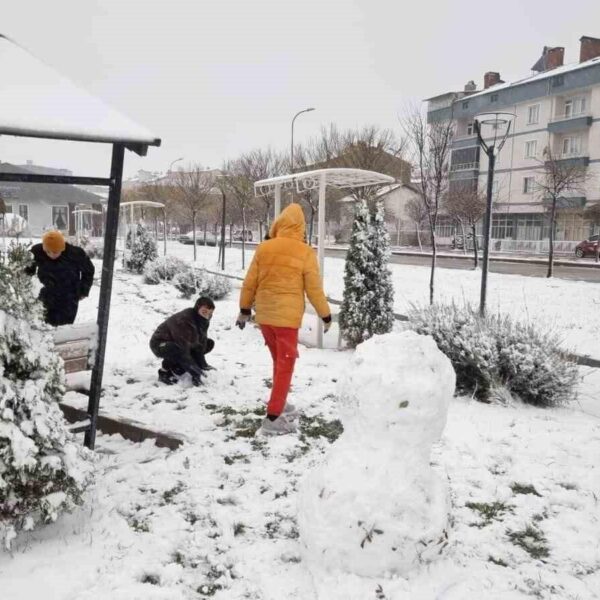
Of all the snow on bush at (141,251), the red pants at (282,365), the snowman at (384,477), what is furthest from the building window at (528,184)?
the snowman at (384,477)

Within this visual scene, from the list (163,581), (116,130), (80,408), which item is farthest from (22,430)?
(80,408)

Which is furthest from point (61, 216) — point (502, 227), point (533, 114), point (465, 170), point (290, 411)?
point (533, 114)

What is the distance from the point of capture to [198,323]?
18.6 feet

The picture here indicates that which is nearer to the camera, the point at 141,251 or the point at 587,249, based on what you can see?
the point at 141,251

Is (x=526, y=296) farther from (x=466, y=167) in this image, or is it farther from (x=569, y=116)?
(x=466, y=167)

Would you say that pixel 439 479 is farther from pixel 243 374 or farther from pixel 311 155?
pixel 311 155

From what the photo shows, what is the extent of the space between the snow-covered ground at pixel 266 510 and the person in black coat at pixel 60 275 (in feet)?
3.04

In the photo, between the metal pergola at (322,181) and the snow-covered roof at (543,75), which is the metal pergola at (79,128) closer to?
the metal pergola at (322,181)

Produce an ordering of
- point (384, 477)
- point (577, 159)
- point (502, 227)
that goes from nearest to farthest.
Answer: point (384, 477) → point (577, 159) → point (502, 227)

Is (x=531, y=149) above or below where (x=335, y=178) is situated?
above

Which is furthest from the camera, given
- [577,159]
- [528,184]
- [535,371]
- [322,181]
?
[528,184]

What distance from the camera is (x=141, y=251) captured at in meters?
20.0

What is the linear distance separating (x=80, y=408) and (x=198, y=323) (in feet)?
4.59

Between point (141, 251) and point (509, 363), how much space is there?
16652 mm
